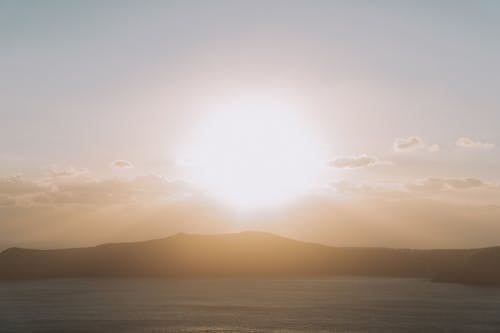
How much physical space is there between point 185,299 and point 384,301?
63.7 m

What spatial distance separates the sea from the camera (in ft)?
370

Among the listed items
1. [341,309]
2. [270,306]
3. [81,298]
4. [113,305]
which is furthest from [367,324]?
[81,298]

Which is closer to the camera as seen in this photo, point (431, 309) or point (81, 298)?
point (431, 309)

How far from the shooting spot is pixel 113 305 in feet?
511

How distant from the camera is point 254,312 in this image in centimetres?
13825

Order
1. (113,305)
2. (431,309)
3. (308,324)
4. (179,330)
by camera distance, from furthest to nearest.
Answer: (113,305), (431,309), (308,324), (179,330)

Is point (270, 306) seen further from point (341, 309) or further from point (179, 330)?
point (179, 330)

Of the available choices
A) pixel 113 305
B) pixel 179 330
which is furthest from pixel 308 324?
pixel 113 305

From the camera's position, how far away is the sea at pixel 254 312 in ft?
370

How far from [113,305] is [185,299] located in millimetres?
26778

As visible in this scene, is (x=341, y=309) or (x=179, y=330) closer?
(x=179, y=330)

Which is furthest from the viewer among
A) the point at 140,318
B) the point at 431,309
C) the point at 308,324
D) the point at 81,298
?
the point at 81,298

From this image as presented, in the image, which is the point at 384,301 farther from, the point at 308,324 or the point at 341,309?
the point at 308,324

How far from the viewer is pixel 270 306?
152 meters
